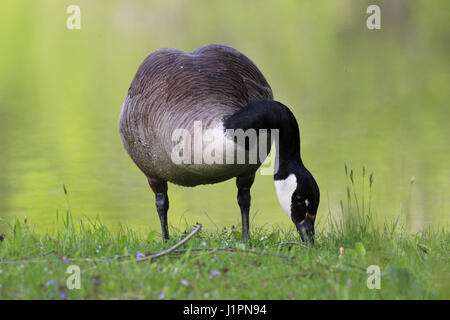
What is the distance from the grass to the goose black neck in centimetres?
68

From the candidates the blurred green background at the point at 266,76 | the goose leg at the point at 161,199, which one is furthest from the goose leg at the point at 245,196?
the blurred green background at the point at 266,76

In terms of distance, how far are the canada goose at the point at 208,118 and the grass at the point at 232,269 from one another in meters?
0.56

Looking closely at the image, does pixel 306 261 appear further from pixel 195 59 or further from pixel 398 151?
pixel 398 151

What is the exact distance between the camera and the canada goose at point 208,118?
5.90 metres

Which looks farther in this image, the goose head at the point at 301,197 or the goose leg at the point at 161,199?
the goose leg at the point at 161,199

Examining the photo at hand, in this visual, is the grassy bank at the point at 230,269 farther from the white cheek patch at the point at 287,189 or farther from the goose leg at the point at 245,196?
the goose leg at the point at 245,196

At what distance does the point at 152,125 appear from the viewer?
6547mm

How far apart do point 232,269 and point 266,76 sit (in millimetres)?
21131

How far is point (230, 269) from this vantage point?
5098 millimetres
